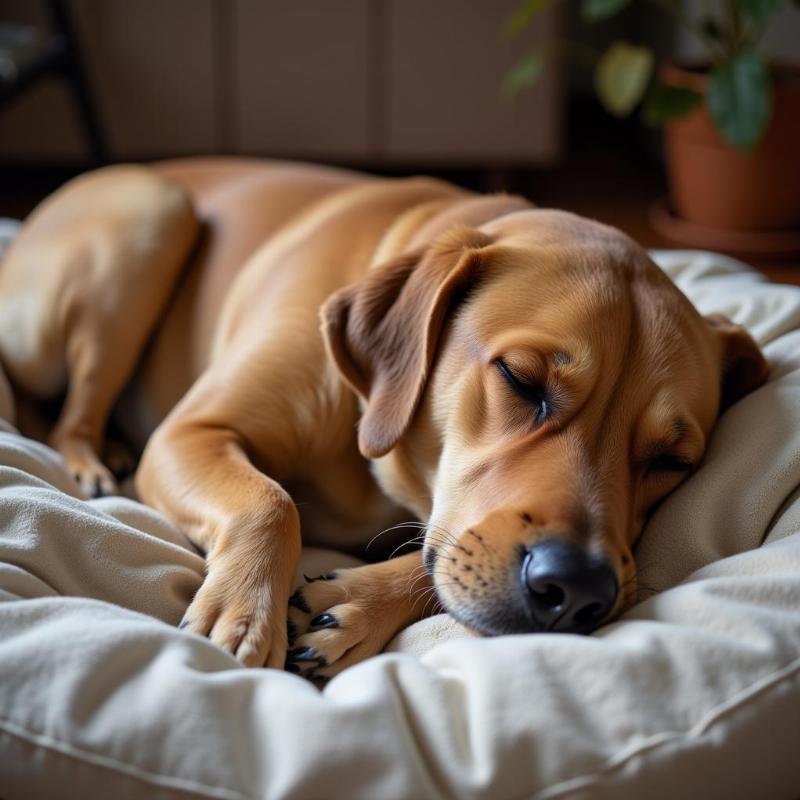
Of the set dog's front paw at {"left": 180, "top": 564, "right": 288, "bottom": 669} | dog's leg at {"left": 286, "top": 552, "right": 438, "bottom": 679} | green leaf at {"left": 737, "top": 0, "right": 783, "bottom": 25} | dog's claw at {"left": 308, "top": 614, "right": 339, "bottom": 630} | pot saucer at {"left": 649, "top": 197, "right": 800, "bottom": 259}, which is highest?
green leaf at {"left": 737, "top": 0, "right": 783, "bottom": 25}

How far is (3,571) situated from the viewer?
4.50ft

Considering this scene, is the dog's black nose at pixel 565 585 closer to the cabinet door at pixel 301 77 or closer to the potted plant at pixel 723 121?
the potted plant at pixel 723 121

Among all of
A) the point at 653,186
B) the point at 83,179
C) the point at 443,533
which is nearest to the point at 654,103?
the point at 653,186

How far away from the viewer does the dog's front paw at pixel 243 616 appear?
55.3 inches

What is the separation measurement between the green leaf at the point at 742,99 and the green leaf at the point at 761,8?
5.8 inches

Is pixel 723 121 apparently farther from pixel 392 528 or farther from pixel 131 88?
pixel 131 88

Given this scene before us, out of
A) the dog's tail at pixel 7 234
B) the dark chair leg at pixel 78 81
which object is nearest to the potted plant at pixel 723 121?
the dark chair leg at pixel 78 81

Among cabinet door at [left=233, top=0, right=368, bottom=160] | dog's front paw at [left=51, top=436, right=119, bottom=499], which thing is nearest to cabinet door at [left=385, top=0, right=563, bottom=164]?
cabinet door at [left=233, top=0, right=368, bottom=160]

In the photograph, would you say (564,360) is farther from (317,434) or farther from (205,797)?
(205,797)

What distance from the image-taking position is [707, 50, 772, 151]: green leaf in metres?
3.40

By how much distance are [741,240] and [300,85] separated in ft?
6.77

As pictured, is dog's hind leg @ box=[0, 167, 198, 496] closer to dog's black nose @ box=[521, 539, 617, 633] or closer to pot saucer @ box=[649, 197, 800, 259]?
dog's black nose @ box=[521, 539, 617, 633]

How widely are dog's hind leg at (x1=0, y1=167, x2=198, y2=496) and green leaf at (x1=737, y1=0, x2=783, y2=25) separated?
2004mm

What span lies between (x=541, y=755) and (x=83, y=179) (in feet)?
7.12
